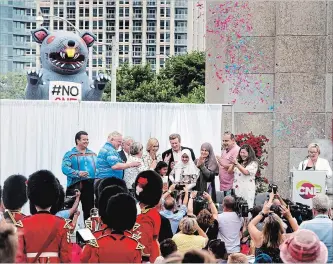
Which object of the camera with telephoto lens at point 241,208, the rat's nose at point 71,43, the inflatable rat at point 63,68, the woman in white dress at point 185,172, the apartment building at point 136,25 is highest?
Answer: the apartment building at point 136,25

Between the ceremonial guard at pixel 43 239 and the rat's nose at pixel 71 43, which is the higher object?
the rat's nose at pixel 71 43

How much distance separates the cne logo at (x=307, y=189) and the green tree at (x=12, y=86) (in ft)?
153

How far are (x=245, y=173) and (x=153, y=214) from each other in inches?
163

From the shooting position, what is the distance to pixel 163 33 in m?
129

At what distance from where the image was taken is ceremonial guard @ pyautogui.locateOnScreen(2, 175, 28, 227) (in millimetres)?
8891

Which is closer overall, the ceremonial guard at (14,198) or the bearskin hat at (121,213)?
the bearskin hat at (121,213)

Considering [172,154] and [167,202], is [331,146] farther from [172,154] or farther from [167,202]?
[167,202]

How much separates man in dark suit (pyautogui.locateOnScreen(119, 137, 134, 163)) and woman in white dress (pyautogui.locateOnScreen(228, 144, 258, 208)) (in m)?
1.49

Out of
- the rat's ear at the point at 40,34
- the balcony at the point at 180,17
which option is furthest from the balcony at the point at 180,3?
the rat's ear at the point at 40,34

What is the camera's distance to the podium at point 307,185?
1339cm

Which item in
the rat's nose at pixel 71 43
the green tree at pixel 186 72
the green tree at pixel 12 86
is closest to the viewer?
the rat's nose at pixel 71 43

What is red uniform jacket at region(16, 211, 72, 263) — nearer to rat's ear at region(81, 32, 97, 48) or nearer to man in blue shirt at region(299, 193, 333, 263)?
man in blue shirt at region(299, 193, 333, 263)

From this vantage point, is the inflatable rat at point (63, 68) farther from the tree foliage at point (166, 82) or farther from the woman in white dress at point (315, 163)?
the tree foliage at point (166, 82)

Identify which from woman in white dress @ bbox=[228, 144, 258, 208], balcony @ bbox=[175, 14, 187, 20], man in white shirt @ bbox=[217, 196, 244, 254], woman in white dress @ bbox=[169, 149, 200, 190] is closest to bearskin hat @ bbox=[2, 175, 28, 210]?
man in white shirt @ bbox=[217, 196, 244, 254]
